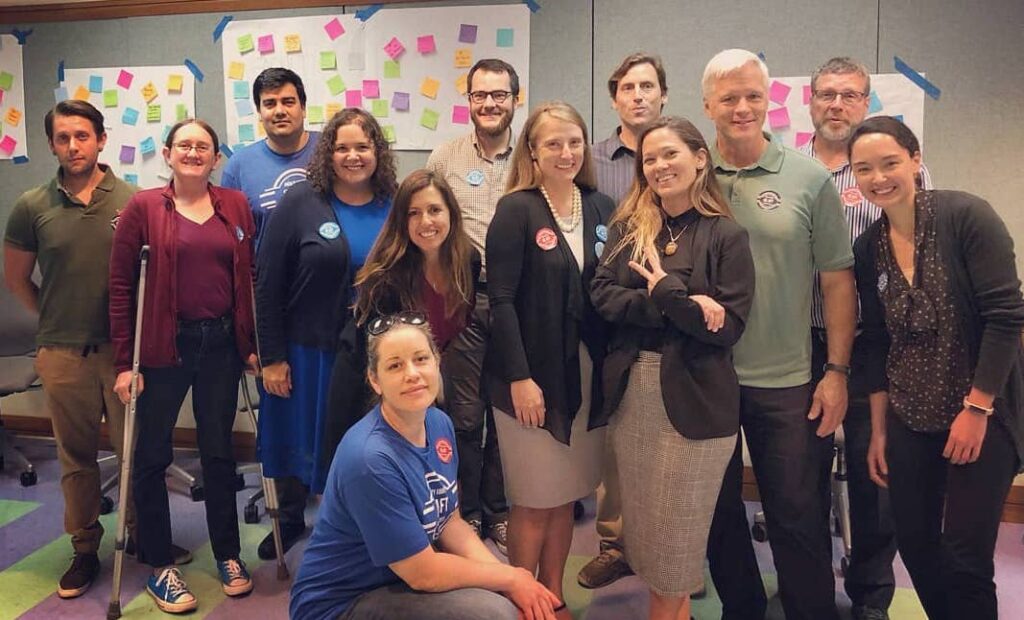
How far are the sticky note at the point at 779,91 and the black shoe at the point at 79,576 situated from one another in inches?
119

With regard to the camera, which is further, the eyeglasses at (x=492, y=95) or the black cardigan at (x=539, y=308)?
the eyeglasses at (x=492, y=95)

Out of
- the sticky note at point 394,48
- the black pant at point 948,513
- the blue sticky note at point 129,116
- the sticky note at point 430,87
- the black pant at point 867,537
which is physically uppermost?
the sticky note at point 394,48

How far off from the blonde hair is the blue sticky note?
8.60 feet

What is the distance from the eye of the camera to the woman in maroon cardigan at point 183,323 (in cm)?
247

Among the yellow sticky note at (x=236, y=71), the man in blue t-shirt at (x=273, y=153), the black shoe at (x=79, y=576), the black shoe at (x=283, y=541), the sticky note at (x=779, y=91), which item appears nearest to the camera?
the black shoe at (x=79, y=576)

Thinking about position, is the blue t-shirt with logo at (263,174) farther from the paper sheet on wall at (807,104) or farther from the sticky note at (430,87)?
the paper sheet on wall at (807,104)

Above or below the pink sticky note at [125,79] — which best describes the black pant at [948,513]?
below

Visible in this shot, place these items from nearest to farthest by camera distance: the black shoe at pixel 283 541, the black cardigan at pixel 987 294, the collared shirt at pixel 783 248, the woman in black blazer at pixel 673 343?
1. the black cardigan at pixel 987 294
2. the woman in black blazer at pixel 673 343
3. the collared shirt at pixel 783 248
4. the black shoe at pixel 283 541

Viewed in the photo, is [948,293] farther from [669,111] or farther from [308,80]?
[308,80]

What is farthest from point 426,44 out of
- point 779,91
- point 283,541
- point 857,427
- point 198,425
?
point 857,427

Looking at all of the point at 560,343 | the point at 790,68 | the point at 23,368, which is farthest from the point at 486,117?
the point at 23,368

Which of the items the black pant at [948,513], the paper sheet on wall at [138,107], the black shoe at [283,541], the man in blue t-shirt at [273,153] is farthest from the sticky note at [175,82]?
the black pant at [948,513]

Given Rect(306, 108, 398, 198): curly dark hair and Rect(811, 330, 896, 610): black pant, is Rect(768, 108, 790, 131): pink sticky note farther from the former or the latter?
Rect(306, 108, 398, 198): curly dark hair

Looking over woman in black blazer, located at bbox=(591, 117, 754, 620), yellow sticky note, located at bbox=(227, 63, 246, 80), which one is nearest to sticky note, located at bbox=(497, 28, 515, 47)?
yellow sticky note, located at bbox=(227, 63, 246, 80)
